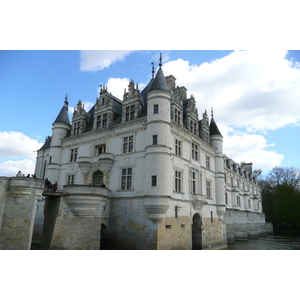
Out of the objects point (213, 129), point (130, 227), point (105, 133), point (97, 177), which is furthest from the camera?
point (213, 129)

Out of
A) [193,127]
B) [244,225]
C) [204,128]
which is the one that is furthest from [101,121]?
[244,225]

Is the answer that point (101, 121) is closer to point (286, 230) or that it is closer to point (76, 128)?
point (76, 128)

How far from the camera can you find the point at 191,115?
2781 cm

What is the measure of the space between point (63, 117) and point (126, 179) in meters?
14.0

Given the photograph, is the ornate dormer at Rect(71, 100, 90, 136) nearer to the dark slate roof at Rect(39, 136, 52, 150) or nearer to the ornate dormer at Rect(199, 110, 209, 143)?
the dark slate roof at Rect(39, 136, 52, 150)

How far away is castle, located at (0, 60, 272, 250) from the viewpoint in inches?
792

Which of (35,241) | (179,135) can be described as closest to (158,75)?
(179,135)

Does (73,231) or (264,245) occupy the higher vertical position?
(73,231)

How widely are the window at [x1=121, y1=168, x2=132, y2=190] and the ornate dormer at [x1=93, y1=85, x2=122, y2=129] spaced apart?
5939 mm

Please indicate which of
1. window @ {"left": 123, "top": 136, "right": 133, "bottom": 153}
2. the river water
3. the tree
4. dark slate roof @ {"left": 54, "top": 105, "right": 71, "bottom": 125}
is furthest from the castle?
the tree

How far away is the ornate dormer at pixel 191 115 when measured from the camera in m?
27.3

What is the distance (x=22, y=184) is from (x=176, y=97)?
17.1 m

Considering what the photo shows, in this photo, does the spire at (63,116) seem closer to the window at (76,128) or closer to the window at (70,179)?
the window at (76,128)

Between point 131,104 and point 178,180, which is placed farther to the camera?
point 131,104
